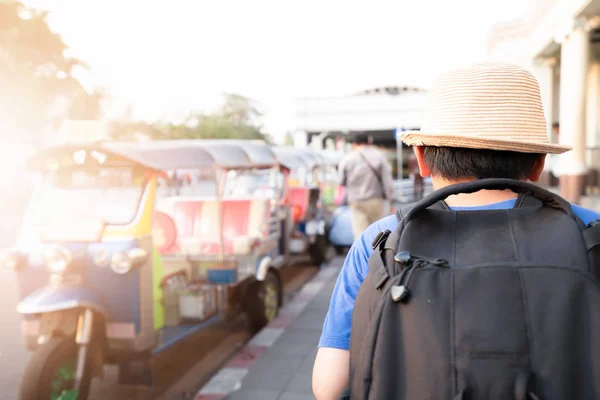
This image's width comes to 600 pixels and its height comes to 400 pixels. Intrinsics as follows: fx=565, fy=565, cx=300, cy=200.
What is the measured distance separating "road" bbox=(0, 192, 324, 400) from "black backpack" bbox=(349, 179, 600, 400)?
3500mm

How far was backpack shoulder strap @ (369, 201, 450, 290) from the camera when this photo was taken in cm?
123

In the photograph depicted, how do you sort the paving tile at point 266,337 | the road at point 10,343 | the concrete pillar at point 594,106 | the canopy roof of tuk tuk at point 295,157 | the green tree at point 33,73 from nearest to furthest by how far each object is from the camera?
the road at point 10,343 < the paving tile at point 266,337 < the canopy roof of tuk tuk at point 295,157 < the concrete pillar at point 594,106 < the green tree at point 33,73

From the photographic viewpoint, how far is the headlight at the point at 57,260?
3709 millimetres

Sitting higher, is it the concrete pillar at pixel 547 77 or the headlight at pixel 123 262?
the concrete pillar at pixel 547 77

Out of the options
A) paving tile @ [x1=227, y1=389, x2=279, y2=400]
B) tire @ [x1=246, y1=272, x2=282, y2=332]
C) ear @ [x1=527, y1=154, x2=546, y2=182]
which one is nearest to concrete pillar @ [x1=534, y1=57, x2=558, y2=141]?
tire @ [x1=246, y1=272, x2=282, y2=332]

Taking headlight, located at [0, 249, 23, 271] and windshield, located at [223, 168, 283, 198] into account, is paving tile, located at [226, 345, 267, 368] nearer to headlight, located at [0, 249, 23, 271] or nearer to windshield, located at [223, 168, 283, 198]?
headlight, located at [0, 249, 23, 271]

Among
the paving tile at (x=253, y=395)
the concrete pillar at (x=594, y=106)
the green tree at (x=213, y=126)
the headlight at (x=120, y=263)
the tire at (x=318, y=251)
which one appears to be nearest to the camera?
the headlight at (x=120, y=263)

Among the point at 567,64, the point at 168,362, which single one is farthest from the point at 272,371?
the point at 567,64

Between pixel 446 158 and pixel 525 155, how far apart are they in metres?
0.20

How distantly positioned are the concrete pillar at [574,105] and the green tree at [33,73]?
39.8 feet

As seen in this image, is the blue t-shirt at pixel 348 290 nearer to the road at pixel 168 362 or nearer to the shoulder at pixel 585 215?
the shoulder at pixel 585 215

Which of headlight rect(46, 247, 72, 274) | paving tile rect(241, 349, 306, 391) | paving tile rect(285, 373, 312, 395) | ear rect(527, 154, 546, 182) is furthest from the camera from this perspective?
paving tile rect(241, 349, 306, 391)

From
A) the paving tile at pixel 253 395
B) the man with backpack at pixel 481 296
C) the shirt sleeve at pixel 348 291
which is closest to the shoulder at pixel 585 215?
the man with backpack at pixel 481 296

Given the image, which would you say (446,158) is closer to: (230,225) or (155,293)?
(155,293)
